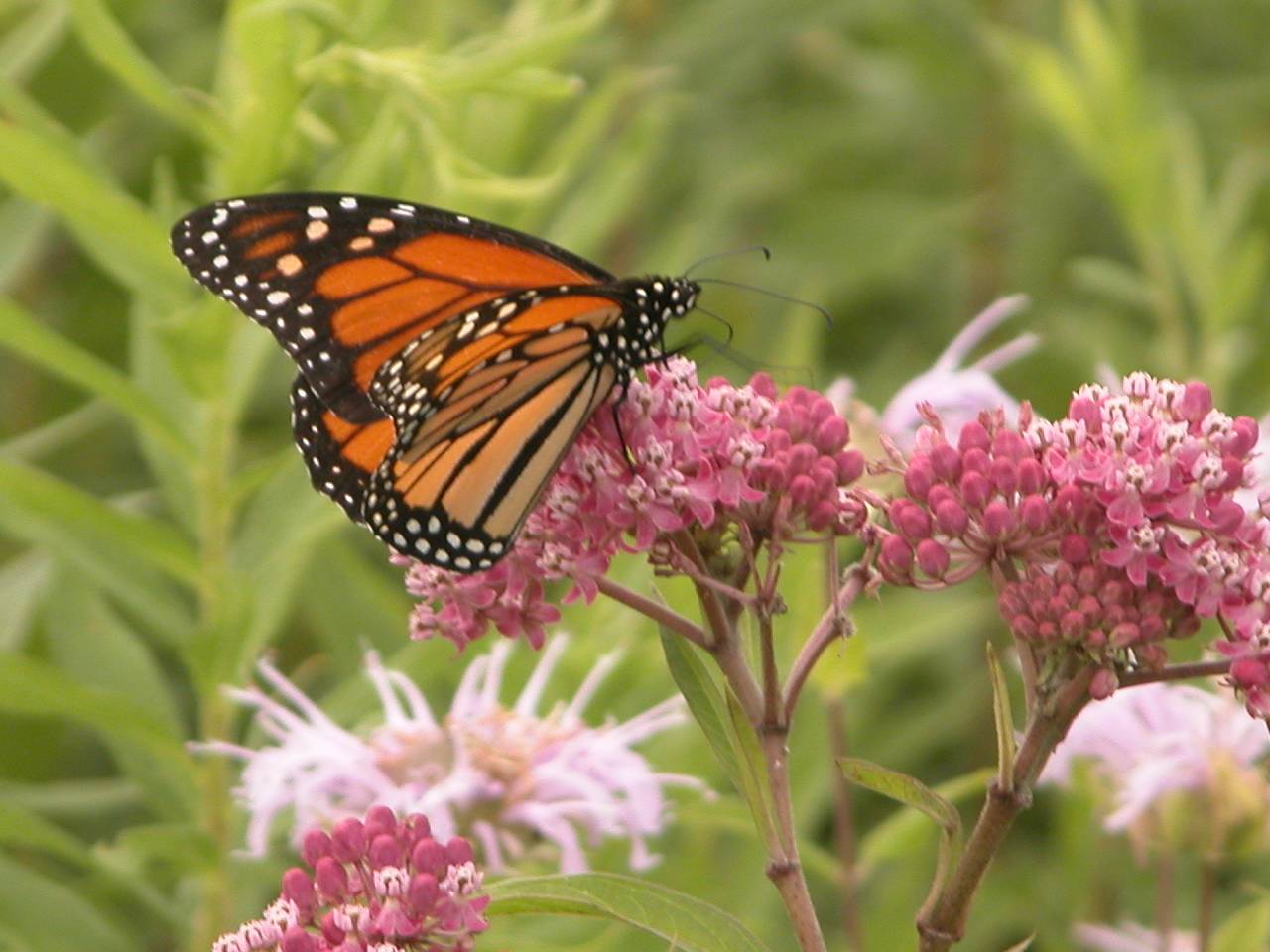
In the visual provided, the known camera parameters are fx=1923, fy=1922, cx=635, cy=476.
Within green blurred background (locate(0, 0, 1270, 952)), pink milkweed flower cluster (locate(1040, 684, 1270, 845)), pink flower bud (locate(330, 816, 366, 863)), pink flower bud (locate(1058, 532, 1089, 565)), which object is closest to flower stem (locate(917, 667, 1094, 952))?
pink flower bud (locate(1058, 532, 1089, 565))

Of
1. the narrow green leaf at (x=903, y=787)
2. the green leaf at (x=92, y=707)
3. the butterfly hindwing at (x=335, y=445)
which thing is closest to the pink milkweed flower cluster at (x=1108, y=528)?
the narrow green leaf at (x=903, y=787)

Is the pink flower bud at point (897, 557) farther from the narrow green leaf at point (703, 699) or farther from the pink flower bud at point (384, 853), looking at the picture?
the pink flower bud at point (384, 853)

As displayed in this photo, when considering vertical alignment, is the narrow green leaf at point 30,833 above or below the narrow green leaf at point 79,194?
below

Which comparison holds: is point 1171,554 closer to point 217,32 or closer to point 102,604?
point 102,604

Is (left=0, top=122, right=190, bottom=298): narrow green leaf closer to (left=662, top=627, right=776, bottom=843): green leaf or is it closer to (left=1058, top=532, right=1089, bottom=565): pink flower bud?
(left=662, top=627, right=776, bottom=843): green leaf

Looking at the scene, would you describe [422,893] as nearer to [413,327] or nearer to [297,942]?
[297,942]
